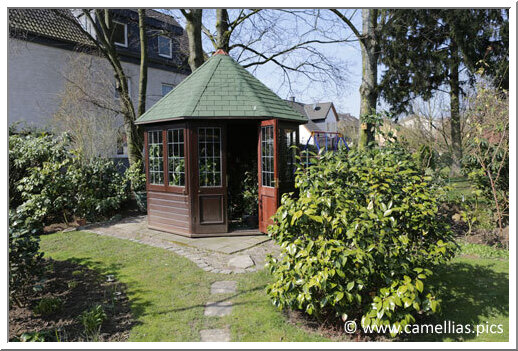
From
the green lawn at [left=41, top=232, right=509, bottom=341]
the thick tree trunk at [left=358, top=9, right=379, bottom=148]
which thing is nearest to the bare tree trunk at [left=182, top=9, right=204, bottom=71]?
the thick tree trunk at [left=358, top=9, right=379, bottom=148]

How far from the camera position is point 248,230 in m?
7.68

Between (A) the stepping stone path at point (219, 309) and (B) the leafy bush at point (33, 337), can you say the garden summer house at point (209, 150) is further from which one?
(B) the leafy bush at point (33, 337)

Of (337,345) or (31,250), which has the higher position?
(31,250)

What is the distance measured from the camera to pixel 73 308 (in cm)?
405

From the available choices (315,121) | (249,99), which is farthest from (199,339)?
(315,121)

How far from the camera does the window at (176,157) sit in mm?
7438

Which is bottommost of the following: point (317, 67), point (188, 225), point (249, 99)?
point (188, 225)

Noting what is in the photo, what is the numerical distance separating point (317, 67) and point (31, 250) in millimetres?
13301

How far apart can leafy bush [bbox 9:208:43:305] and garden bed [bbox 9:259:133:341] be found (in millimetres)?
209

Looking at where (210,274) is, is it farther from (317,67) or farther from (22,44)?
(22,44)

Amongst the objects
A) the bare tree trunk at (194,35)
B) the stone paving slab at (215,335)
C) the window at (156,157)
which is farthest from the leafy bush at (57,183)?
the stone paving slab at (215,335)

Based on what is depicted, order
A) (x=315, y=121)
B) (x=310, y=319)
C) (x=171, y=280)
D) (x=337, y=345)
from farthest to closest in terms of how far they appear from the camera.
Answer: (x=315, y=121) → (x=171, y=280) → (x=310, y=319) → (x=337, y=345)

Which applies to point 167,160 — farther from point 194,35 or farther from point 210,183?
point 194,35

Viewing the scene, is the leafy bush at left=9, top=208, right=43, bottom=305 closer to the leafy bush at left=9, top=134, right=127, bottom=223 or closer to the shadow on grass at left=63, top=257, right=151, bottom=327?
the shadow on grass at left=63, top=257, right=151, bottom=327
